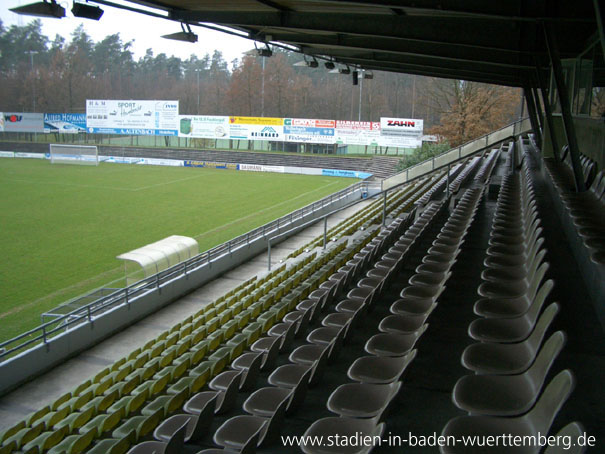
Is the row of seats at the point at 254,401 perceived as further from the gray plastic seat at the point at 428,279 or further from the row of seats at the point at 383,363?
the gray plastic seat at the point at 428,279

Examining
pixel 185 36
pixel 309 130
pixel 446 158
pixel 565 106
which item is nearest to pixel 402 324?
pixel 565 106

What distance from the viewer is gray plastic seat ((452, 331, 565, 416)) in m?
2.43

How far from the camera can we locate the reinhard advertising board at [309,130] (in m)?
43.7

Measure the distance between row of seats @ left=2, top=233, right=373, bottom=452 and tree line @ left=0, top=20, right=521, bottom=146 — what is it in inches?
1369

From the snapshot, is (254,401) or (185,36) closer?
(254,401)

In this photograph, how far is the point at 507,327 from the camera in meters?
3.34

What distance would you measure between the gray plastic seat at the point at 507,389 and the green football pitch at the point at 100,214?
37.4 ft

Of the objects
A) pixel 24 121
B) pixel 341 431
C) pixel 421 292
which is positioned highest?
pixel 24 121

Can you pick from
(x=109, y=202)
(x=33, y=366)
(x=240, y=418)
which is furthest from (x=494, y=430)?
(x=109, y=202)

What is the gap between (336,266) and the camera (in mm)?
9633

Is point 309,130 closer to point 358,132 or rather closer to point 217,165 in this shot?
point 358,132

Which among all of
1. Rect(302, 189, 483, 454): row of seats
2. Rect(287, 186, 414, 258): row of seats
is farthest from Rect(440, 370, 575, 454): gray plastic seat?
Rect(287, 186, 414, 258): row of seats

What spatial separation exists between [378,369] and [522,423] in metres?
1.15

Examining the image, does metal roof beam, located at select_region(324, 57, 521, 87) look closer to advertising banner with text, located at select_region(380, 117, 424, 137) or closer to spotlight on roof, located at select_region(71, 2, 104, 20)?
spotlight on roof, located at select_region(71, 2, 104, 20)
